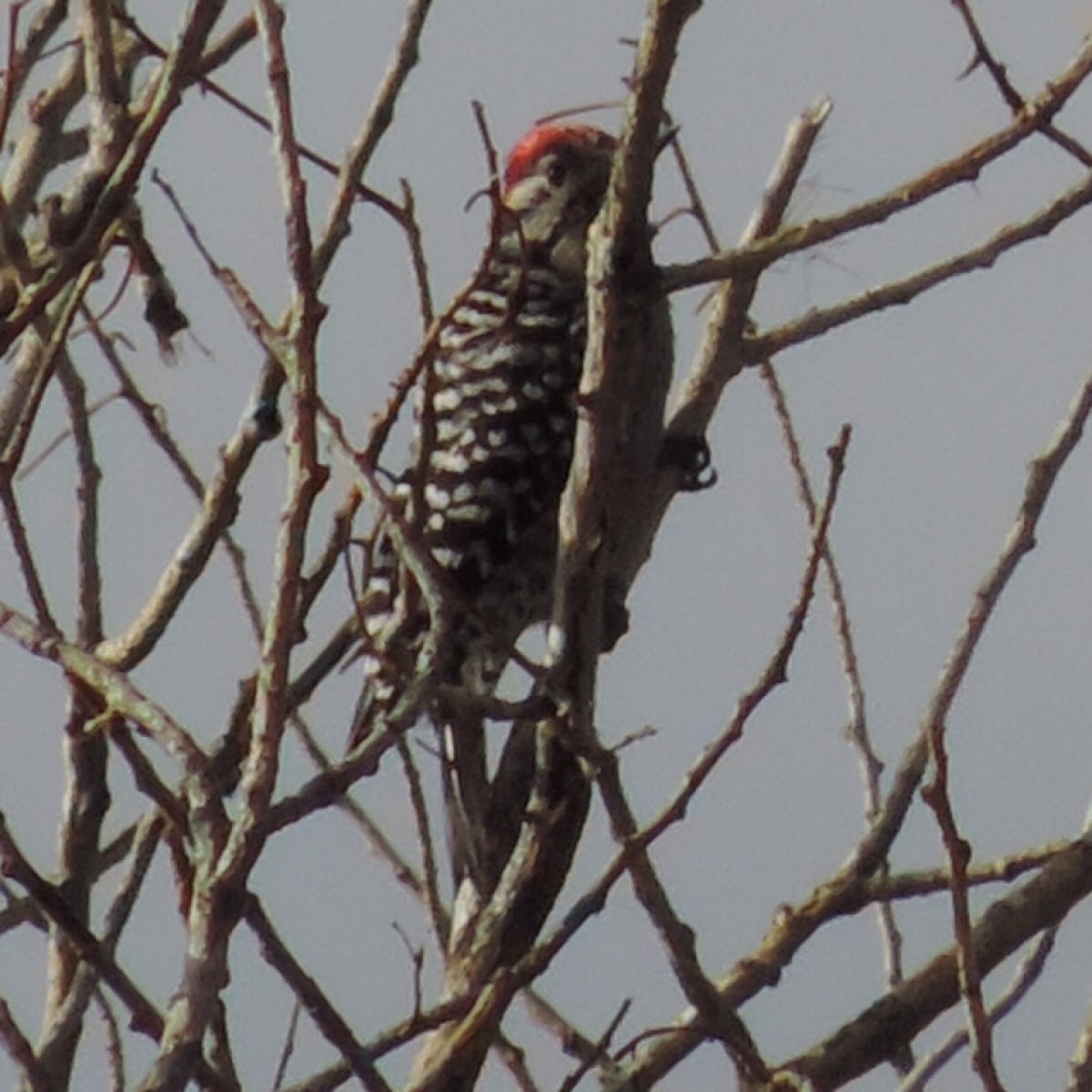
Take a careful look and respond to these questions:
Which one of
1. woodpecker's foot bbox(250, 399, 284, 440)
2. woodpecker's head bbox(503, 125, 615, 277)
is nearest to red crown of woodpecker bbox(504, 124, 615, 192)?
woodpecker's head bbox(503, 125, 615, 277)

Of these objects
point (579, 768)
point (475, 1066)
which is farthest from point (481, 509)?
point (475, 1066)

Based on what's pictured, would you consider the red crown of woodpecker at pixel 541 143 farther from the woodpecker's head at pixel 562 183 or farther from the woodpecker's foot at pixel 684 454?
the woodpecker's foot at pixel 684 454

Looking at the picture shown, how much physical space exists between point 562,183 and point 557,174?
29mm

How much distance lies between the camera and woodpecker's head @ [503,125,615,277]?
6.28 m

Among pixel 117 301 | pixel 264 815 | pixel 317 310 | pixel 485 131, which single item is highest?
pixel 117 301

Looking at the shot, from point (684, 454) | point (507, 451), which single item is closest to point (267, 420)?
point (684, 454)

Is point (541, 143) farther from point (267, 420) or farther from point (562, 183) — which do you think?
point (267, 420)

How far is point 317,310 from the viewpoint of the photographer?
2.27 metres

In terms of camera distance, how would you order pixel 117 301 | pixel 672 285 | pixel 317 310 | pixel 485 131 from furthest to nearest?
pixel 117 301 < pixel 672 285 < pixel 485 131 < pixel 317 310

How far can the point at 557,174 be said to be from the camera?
249 inches

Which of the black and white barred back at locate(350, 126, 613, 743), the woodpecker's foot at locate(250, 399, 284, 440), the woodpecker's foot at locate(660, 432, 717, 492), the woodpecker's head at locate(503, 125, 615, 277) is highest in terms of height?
the woodpecker's head at locate(503, 125, 615, 277)

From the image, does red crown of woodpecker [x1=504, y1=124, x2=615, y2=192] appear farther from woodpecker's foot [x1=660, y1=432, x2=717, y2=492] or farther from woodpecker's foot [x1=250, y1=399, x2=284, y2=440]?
woodpecker's foot [x1=250, y1=399, x2=284, y2=440]

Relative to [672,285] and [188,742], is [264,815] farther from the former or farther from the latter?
[672,285]

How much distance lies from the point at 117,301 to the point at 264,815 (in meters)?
1.72
